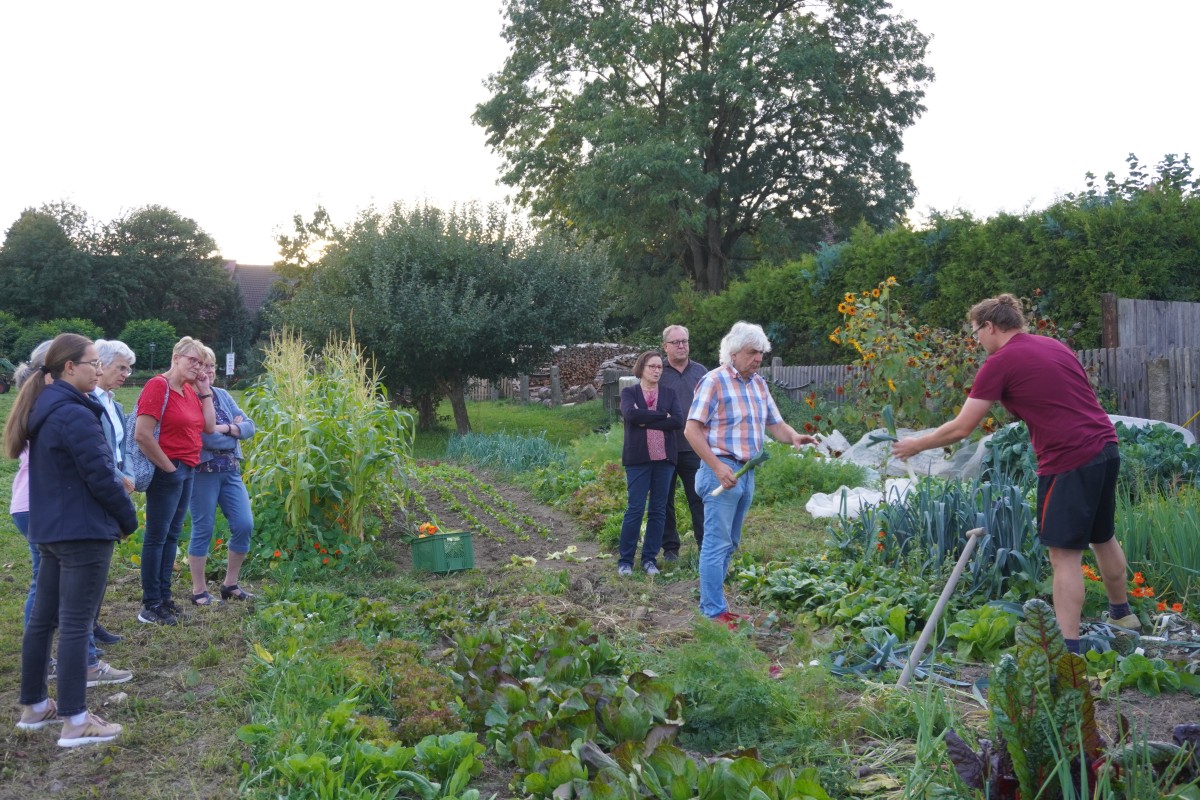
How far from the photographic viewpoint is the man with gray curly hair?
5.10m

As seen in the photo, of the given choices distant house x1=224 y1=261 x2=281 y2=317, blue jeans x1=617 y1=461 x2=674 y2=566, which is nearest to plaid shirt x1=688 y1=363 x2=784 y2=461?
blue jeans x1=617 y1=461 x2=674 y2=566

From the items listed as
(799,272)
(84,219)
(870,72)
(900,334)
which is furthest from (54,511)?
(84,219)

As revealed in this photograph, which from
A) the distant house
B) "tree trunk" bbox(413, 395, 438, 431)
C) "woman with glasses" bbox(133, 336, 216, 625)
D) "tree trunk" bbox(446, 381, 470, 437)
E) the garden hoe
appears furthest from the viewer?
the distant house

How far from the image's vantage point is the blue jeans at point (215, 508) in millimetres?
5973

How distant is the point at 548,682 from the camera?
3873 millimetres

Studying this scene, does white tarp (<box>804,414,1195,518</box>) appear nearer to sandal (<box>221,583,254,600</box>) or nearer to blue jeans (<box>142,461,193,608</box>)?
sandal (<box>221,583,254,600</box>)

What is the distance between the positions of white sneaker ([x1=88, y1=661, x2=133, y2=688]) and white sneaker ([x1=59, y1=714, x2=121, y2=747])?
750mm

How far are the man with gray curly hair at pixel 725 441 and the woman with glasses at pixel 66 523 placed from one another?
2.73 m

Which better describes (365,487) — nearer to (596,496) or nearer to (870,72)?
(596,496)

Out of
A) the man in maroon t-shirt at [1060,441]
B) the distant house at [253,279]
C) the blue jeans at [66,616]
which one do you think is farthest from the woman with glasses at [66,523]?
the distant house at [253,279]

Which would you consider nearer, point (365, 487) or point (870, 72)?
point (365, 487)

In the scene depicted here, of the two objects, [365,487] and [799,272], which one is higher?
[799,272]

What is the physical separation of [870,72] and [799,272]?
12416 mm

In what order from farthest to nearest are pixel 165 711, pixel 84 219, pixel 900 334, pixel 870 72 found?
1. pixel 84 219
2. pixel 870 72
3. pixel 900 334
4. pixel 165 711
